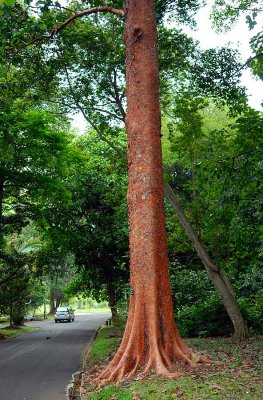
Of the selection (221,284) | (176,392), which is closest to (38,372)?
(221,284)

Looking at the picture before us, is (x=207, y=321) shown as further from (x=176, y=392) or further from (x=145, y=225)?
(x=176, y=392)

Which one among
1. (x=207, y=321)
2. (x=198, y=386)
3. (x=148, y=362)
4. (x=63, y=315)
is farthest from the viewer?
(x=63, y=315)

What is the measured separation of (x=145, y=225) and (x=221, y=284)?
6198mm

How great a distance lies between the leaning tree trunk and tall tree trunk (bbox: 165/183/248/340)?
559 centimetres

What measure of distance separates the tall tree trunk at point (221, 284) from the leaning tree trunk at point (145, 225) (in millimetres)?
5587

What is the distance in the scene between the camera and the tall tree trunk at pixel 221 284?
497 inches

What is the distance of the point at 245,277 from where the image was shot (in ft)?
56.2

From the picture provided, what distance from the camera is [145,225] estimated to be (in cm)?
A: 757

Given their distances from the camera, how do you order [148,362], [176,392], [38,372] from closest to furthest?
[176,392]
[148,362]
[38,372]

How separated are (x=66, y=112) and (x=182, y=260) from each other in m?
10.3

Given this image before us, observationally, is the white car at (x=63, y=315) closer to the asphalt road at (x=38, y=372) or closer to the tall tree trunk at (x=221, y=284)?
the asphalt road at (x=38, y=372)

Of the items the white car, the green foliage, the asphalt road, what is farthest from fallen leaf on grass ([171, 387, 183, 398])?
the white car

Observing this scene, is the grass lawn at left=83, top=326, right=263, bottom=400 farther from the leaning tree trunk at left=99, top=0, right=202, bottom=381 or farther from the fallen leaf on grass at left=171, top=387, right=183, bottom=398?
the leaning tree trunk at left=99, top=0, right=202, bottom=381

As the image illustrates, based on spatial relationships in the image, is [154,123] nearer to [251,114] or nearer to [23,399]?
[251,114]
